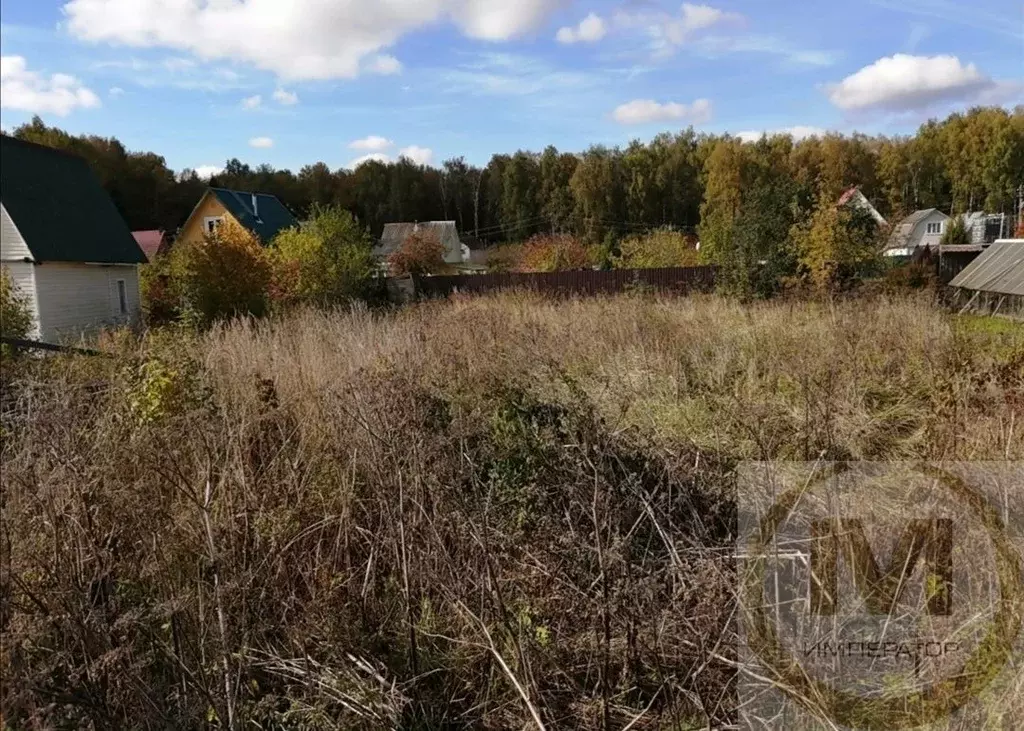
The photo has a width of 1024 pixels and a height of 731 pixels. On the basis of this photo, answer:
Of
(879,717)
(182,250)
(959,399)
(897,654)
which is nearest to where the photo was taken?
(879,717)

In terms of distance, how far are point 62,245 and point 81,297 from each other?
2.00 meters

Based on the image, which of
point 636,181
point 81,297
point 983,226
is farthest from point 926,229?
point 81,297

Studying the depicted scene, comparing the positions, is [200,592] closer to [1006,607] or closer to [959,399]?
[1006,607]

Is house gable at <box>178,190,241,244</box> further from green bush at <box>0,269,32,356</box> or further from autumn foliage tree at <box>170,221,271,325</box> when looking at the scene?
green bush at <box>0,269,32,356</box>

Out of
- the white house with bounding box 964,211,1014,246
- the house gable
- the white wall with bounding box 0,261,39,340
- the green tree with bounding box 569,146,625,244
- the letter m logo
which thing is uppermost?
the green tree with bounding box 569,146,625,244

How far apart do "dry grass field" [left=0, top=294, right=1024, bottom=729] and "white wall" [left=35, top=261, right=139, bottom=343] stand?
35.7 feet

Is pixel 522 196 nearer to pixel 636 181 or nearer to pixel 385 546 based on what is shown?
pixel 636 181

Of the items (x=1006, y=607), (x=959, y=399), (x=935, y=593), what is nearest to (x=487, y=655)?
(x=935, y=593)

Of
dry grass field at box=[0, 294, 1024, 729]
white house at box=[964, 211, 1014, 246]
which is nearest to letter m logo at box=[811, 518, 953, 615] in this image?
dry grass field at box=[0, 294, 1024, 729]

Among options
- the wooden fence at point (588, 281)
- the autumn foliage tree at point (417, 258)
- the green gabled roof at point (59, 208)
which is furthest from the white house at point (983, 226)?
the green gabled roof at point (59, 208)

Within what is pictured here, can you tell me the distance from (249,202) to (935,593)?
104 feet

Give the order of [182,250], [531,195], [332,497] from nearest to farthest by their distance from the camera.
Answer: [332,497] → [182,250] → [531,195]

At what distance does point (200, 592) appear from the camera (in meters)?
2.42

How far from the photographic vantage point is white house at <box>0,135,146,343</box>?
31.4ft
